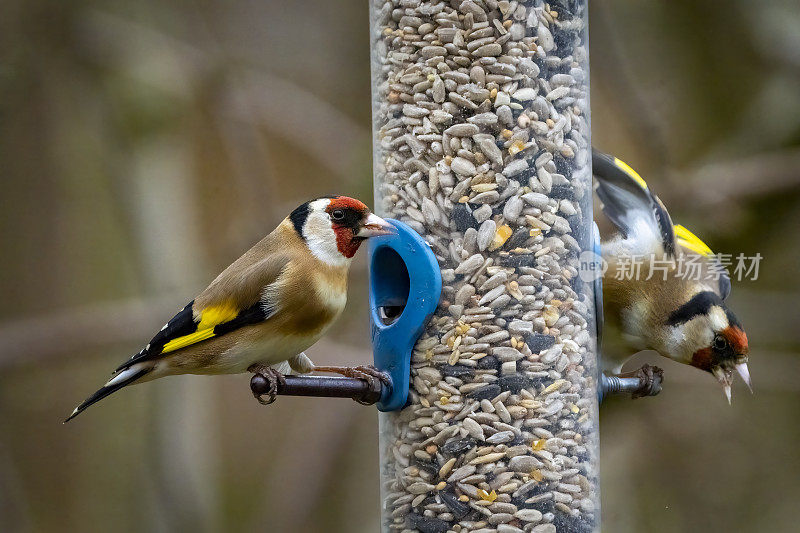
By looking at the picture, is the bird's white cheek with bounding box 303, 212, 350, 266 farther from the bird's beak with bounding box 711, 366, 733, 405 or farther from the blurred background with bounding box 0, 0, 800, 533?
the blurred background with bounding box 0, 0, 800, 533

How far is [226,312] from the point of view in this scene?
372 centimetres

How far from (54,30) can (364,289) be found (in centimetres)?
228

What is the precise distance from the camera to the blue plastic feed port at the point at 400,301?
3377mm

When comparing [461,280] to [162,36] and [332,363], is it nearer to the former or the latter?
[332,363]

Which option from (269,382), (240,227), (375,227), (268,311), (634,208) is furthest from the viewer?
(240,227)

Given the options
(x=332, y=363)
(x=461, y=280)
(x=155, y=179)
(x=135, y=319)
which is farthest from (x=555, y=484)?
(x=155, y=179)

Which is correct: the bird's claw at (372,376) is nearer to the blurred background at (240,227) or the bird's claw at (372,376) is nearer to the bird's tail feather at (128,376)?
the bird's tail feather at (128,376)

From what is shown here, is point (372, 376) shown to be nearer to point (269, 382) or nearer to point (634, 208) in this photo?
point (269, 382)

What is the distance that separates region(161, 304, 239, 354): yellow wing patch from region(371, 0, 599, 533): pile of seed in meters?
0.67

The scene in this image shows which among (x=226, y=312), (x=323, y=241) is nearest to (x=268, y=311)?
(x=226, y=312)

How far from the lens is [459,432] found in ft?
10.9

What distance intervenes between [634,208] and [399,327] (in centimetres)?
116

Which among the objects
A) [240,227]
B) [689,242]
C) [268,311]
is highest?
[240,227]

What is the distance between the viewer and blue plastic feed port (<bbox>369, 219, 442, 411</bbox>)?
11.1ft
